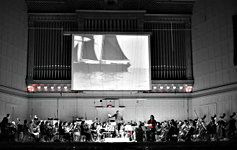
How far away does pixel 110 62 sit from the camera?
58.5ft

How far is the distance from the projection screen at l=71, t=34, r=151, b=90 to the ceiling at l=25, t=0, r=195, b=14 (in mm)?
1858

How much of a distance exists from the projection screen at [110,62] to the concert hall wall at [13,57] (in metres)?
2.96

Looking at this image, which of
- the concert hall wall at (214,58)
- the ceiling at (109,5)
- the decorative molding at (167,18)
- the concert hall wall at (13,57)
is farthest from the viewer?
the decorative molding at (167,18)

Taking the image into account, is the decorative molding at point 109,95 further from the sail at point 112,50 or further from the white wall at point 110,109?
the sail at point 112,50

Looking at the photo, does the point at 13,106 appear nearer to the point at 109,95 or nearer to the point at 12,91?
Answer: the point at 12,91

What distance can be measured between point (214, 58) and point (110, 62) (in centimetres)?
594

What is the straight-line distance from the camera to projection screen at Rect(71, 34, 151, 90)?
1766 centimetres

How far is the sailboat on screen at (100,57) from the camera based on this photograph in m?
17.8

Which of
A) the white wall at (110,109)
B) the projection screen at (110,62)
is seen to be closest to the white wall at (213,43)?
the white wall at (110,109)

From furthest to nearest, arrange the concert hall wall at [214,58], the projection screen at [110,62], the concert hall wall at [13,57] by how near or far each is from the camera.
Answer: the projection screen at [110,62], the concert hall wall at [13,57], the concert hall wall at [214,58]

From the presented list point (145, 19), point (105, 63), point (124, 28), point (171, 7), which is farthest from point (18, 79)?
point (171, 7)

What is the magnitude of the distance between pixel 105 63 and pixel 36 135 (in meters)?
6.68

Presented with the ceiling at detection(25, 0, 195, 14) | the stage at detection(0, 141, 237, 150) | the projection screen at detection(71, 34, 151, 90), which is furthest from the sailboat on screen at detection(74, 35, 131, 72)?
the stage at detection(0, 141, 237, 150)

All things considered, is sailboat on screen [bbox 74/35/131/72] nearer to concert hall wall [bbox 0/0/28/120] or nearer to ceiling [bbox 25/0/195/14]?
ceiling [bbox 25/0/195/14]
